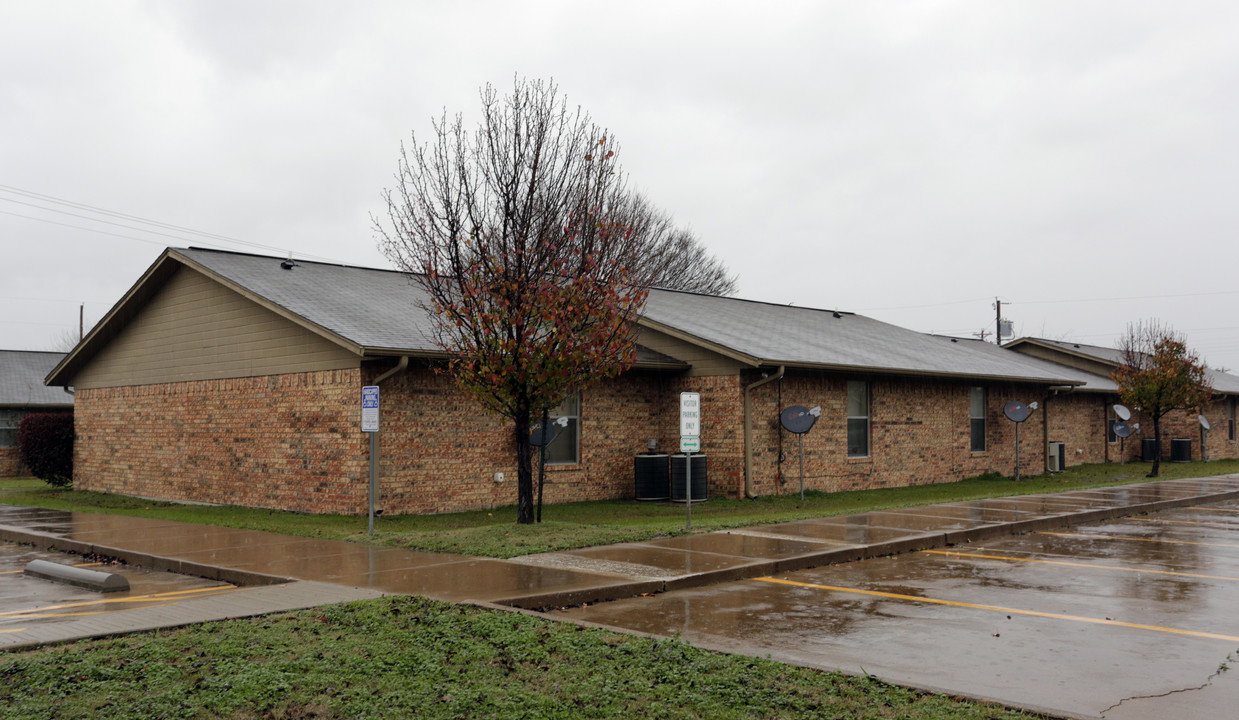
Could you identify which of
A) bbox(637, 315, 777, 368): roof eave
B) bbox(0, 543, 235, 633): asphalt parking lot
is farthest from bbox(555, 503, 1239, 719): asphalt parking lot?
bbox(637, 315, 777, 368): roof eave

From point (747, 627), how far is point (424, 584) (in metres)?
3.28

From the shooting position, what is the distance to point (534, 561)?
11031 millimetres

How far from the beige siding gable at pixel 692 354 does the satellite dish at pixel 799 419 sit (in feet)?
4.58

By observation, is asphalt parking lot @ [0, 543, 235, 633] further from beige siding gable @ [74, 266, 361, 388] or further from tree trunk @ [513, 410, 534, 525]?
beige siding gable @ [74, 266, 361, 388]

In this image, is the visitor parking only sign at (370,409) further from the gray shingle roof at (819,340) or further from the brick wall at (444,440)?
the gray shingle roof at (819,340)

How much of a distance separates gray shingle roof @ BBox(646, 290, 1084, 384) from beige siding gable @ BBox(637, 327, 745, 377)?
31cm

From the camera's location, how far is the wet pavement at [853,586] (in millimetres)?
6949

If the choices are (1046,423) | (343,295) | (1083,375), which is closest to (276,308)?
(343,295)

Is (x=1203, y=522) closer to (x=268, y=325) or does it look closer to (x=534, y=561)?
(x=534, y=561)

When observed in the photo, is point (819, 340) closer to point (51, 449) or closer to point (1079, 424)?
point (1079, 424)

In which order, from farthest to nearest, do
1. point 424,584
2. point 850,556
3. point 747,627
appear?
point 850,556 → point 424,584 → point 747,627

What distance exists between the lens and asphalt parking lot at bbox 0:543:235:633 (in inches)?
345

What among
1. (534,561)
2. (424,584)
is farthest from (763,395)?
(424,584)

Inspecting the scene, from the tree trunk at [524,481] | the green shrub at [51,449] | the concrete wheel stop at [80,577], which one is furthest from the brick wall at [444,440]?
the concrete wheel stop at [80,577]
